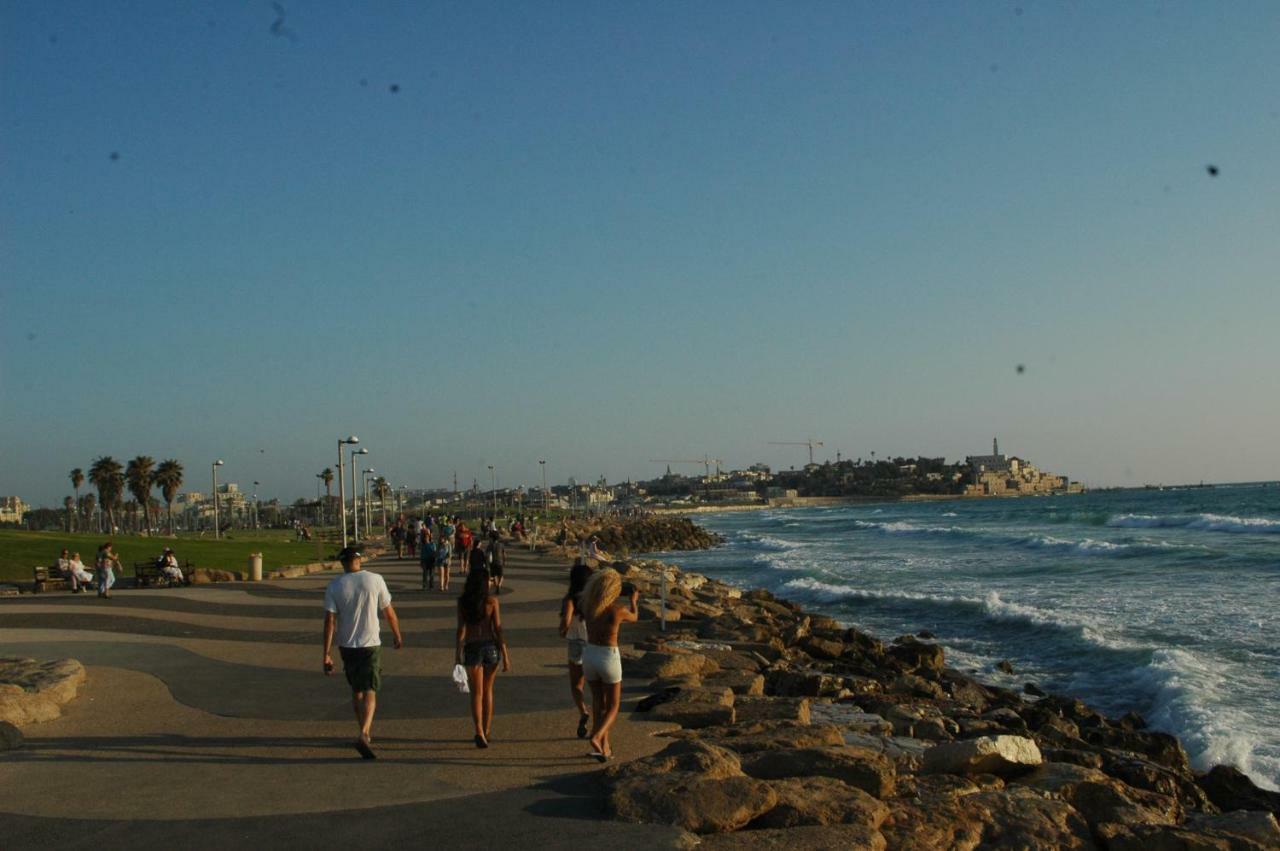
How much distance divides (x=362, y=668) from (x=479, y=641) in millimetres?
893

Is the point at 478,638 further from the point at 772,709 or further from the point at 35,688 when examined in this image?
the point at 35,688

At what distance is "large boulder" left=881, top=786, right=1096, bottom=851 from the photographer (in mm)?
6277

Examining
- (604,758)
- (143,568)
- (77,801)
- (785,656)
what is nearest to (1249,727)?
(785,656)

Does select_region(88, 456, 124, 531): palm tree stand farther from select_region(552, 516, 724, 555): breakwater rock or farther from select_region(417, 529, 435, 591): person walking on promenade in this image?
select_region(417, 529, 435, 591): person walking on promenade

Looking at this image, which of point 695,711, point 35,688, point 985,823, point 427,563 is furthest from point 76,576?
point 985,823

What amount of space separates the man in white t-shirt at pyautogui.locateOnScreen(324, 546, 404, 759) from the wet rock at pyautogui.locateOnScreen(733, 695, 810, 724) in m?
3.33

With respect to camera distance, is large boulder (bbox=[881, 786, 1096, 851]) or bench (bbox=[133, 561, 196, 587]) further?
bench (bbox=[133, 561, 196, 587])

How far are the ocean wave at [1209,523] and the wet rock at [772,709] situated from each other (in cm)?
4908

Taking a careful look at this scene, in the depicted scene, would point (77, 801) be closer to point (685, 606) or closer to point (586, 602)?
point (586, 602)

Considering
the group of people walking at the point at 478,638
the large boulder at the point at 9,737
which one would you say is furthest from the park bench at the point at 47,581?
the group of people walking at the point at 478,638

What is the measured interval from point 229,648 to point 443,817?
8.93 meters

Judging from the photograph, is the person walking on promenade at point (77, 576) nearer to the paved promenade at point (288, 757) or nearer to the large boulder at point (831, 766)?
the paved promenade at point (288, 757)

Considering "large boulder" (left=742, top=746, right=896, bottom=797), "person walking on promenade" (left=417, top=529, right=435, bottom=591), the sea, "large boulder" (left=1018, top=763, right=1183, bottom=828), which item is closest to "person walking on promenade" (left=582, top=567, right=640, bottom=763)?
"large boulder" (left=742, top=746, right=896, bottom=797)

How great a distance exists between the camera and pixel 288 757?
25.2ft
